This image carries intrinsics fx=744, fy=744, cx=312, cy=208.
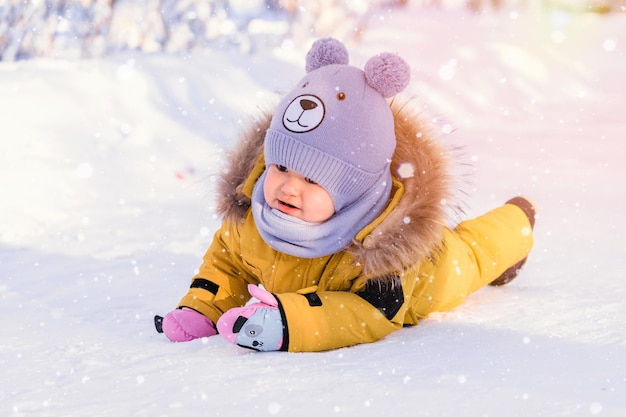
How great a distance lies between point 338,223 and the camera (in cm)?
179

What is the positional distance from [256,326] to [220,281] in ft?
1.46

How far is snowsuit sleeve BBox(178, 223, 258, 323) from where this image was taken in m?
1.97

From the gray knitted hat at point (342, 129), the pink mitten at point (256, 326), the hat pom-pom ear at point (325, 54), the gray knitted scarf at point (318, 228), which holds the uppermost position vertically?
the hat pom-pom ear at point (325, 54)

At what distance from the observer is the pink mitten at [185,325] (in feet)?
6.02

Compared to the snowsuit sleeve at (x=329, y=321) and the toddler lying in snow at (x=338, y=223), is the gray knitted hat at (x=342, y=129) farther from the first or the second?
the snowsuit sleeve at (x=329, y=321)

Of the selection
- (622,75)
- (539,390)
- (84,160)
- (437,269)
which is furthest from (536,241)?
(622,75)

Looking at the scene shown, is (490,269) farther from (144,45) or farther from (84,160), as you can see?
(144,45)

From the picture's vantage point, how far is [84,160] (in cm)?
401

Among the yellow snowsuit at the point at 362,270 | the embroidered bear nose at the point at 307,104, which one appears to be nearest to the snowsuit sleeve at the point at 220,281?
the yellow snowsuit at the point at 362,270

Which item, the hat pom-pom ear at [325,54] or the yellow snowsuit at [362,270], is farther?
the hat pom-pom ear at [325,54]

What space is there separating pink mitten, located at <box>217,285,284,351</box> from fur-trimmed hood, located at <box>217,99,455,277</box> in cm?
25

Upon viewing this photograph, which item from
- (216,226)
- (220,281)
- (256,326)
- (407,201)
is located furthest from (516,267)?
(216,226)

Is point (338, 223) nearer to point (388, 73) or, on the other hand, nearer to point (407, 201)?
point (407, 201)

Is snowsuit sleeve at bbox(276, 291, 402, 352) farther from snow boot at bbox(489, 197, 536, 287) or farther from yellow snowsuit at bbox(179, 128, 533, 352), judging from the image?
snow boot at bbox(489, 197, 536, 287)
